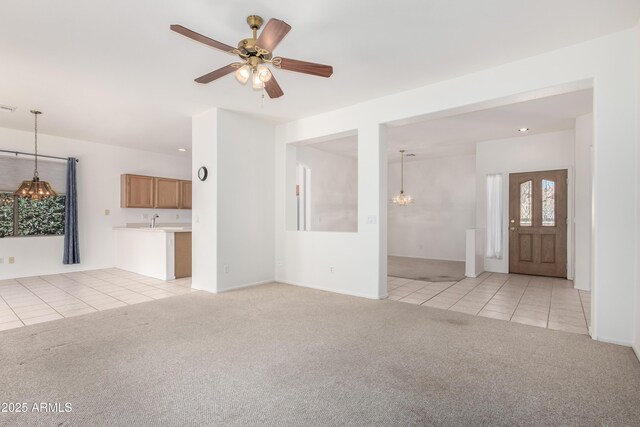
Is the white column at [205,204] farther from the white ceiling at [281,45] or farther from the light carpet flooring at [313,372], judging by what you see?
the light carpet flooring at [313,372]

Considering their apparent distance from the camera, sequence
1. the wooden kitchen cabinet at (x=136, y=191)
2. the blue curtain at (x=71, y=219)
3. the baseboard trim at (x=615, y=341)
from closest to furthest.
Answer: the baseboard trim at (x=615, y=341) → the blue curtain at (x=71, y=219) → the wooden kitchen cabinet at (x=136, y=191)

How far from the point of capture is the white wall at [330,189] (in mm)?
7793

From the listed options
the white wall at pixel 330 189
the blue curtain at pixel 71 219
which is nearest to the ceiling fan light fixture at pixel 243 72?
the white wall at pixel 330 189

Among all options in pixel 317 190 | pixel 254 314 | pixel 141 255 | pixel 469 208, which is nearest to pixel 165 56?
pixel 254 314

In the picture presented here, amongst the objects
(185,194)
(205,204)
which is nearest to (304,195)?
(185,194)

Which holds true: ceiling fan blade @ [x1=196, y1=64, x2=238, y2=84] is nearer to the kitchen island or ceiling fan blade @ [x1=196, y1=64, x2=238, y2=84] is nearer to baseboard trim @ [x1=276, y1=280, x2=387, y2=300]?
baseboard trim @ [x1=276, y1=280, x2=387, y2=300]

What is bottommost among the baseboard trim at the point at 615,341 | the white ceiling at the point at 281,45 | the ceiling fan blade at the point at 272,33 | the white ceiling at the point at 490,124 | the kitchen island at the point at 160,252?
the baseboard trim at the point at 615,341

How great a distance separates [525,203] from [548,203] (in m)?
0.38

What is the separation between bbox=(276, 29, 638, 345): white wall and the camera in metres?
2.87

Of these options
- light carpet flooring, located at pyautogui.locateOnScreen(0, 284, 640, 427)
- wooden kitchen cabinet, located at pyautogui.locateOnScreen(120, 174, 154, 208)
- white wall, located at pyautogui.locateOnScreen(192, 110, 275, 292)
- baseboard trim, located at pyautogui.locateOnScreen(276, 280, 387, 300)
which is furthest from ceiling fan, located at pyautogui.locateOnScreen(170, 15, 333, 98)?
wooden kitchen cabinet, located at pyautogui.locateOnScreen(120, 174, 154, 208)

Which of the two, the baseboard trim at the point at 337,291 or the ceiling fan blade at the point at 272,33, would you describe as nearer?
the ceiling fan blade at the point at 272,33

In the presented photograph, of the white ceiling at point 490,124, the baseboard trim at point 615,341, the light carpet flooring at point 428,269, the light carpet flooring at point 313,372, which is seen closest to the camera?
the light carpet flooring at point 313,372

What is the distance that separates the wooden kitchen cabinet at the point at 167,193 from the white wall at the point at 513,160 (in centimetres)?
699

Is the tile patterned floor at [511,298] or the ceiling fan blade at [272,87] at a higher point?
the ceiling fan blade at [272,87]
